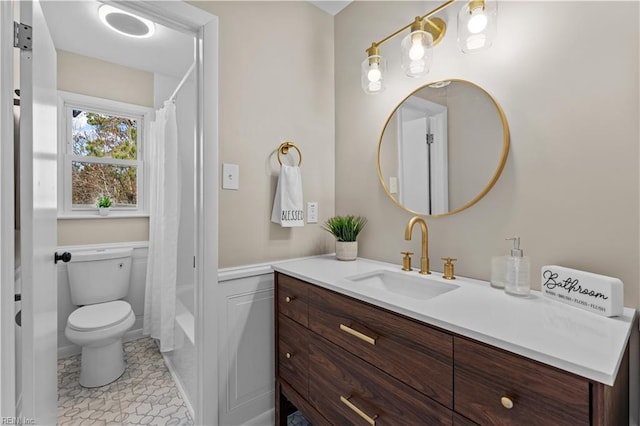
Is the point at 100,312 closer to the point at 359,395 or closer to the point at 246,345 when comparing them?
the point at 246,345

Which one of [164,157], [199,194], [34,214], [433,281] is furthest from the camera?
[164,157]

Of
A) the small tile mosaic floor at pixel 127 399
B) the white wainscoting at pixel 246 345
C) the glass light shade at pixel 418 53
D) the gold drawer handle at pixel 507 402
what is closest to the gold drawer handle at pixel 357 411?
the gold drawer handle at pixel 507 402

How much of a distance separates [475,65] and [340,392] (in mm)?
1405

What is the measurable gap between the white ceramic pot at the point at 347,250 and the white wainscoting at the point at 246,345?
1.30 feet

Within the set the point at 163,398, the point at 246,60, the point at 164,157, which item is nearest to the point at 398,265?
the point at 246,60

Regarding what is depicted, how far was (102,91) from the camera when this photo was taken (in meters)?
2.43

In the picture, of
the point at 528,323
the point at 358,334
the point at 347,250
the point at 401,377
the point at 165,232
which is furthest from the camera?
the point at 165,232

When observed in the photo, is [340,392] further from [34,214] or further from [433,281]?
[34,214]

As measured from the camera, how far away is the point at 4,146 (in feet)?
2.62

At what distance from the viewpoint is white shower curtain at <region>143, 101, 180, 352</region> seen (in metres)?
2.02

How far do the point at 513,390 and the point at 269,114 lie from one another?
149 cm

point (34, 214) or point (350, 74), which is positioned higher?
point (350, 74)

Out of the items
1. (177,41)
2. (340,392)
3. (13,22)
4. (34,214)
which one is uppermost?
(177,41)

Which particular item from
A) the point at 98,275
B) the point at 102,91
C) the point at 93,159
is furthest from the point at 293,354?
the point at 102,91
